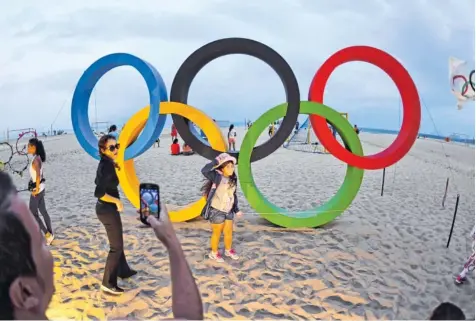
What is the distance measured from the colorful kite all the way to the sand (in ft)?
1.79

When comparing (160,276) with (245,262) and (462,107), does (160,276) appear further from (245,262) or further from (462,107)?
(462,107)

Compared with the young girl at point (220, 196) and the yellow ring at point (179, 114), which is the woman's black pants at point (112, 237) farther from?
the yellow ring at point (179, 114)

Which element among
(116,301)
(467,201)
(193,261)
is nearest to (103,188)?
(116,301)

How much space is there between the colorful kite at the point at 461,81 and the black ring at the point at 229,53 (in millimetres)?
1582

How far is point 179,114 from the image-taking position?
3.95 meters

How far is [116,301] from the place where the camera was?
9.00 ft

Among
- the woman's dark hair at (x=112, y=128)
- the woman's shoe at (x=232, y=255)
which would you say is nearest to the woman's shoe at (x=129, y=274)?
the woman's shoe at (x=232, y=255)

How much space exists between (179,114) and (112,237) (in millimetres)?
1600

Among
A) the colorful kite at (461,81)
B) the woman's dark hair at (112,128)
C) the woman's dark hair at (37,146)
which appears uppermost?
the colorful kite at (461,81)

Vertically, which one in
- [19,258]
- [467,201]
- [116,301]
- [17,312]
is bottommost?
[116,301]

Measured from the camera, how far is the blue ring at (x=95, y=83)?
384cm

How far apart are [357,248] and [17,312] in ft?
10.6

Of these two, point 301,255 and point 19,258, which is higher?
point 19,258

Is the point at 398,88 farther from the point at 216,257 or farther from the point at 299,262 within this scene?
the point at 216,257
